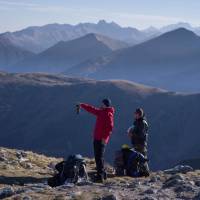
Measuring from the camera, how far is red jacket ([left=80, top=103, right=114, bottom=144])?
19.4m

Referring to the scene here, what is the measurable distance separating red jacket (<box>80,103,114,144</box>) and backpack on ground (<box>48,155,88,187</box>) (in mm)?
1080

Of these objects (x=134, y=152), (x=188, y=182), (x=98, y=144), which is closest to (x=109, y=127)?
(x=98, y=144)

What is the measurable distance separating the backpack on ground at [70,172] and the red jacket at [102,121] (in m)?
1.08

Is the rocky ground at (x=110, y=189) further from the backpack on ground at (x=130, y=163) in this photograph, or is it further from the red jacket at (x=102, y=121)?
the red jacket at (x=102, y=121)

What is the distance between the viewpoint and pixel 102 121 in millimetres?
19500

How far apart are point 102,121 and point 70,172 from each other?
2123mm

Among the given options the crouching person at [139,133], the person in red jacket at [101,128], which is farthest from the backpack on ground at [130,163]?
the person in red jacket at [101,128]

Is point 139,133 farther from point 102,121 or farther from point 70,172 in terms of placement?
point 70,172

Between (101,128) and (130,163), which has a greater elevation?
(101,128)

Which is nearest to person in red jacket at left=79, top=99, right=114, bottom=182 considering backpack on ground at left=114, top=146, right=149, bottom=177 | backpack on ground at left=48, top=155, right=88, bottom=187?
backpack on ground at left=48, top=155, right=88, bottom=187

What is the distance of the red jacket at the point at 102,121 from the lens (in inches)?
762

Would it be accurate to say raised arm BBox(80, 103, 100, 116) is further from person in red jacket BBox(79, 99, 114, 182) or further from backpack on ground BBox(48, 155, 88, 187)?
backpack on ground BBox(48, 155, 88, 187)

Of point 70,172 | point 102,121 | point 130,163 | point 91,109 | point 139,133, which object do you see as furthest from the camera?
point 139,133

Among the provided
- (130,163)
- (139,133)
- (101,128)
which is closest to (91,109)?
(101,128)
